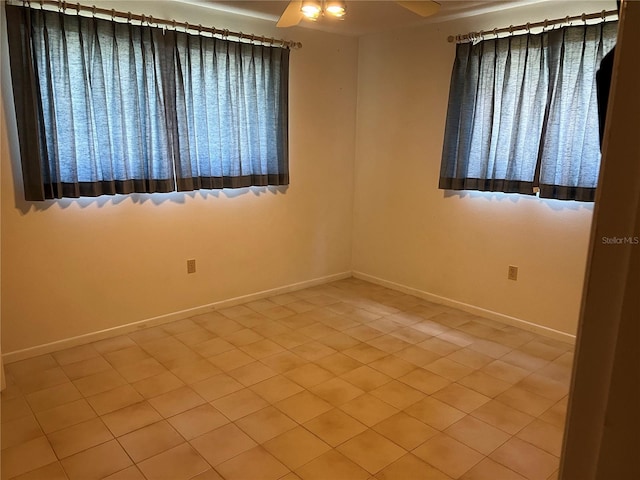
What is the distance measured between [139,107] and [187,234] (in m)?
0.98

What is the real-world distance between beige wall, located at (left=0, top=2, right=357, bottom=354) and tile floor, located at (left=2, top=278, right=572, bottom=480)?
0.29 meters

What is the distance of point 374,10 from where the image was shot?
3.49 meters

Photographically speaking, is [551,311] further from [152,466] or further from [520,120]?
[152,466]

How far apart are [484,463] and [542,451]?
30 centimetres

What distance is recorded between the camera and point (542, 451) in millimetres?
2135

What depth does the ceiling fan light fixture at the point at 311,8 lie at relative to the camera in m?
2.29

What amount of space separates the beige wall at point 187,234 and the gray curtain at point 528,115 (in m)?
1.15

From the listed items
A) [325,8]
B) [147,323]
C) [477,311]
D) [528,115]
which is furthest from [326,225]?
[325,8]

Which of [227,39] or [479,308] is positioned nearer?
[227,39]

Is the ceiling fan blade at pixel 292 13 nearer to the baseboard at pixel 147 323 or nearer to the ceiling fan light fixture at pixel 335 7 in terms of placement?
the ceiling fan light fixture at pixel 335 7

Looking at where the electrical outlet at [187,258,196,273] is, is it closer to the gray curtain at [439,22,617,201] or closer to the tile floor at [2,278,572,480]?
the tile floor at [2,278,572,480]

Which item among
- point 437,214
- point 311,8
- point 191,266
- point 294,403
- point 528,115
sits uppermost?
point 311,8

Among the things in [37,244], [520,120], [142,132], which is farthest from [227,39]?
[520,120]

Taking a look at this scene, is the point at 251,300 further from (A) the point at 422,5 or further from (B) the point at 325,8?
(A) the point at 422,5
